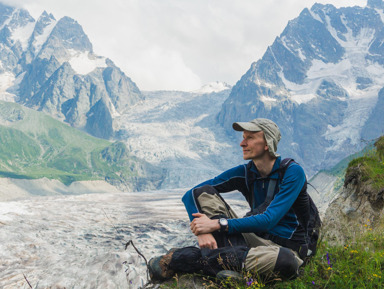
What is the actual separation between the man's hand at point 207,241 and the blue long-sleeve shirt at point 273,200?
0.21 meters

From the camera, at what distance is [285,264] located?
3.31 m

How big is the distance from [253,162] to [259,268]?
4.43 ft

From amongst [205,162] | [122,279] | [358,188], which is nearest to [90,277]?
[122,279]

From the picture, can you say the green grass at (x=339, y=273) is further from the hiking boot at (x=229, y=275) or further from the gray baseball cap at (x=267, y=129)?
the gray baseball cap at (x=267, y=129)

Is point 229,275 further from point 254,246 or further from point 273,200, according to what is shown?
point 273,200

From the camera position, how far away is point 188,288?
3.58 meters

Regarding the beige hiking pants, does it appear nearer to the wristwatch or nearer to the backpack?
the backpack

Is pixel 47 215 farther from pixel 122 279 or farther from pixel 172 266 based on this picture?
pixel 172 266

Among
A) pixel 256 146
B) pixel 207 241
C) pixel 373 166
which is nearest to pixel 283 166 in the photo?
pixel 256 146

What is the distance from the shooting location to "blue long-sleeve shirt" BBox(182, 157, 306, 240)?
12.0ft

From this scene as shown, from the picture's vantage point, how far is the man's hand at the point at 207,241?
368 cm

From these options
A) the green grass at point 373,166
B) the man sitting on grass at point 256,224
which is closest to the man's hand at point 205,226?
the man sitting on grass at point 256,224

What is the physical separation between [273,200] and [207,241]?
2.78 feet

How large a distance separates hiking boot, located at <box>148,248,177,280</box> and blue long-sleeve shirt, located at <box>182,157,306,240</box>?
68cm
